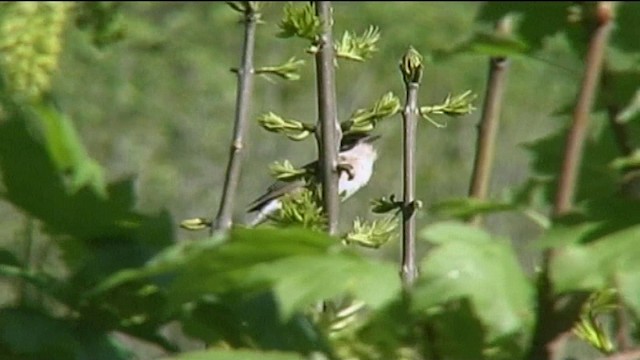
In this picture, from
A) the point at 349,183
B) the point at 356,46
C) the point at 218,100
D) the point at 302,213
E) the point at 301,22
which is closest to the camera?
the point at 302,213

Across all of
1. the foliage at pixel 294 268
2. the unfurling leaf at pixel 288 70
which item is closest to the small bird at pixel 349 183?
the unfurling leaf at pixel 288 70

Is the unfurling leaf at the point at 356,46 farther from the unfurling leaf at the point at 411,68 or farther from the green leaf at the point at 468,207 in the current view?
the green leaf at the point at 468,207

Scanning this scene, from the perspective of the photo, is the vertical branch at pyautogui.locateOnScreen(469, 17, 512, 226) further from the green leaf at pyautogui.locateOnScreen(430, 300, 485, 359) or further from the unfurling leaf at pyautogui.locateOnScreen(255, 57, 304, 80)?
the unfurling leaf at pyautogui.locateOnScreen(255, 57, 304, 80)

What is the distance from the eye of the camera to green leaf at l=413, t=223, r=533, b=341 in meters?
0.92

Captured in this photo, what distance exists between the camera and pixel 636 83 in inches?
40.0

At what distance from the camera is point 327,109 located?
1.48m

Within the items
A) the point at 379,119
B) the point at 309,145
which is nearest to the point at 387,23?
the point at 309,145

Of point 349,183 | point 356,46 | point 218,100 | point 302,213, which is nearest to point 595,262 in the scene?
point 302,213

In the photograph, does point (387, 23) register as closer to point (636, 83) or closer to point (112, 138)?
point (112, 138)

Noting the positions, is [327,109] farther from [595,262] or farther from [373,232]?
[595,262]

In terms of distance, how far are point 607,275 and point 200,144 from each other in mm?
14379

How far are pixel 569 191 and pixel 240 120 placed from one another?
694 mm

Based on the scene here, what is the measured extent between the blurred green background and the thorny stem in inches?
466

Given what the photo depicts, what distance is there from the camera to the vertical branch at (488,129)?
110 centimetres
